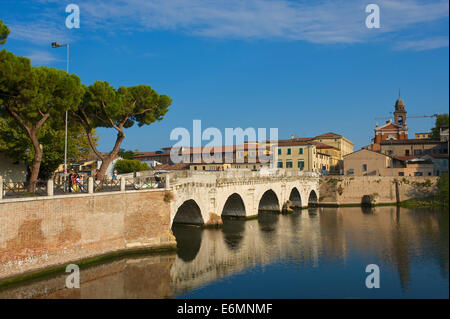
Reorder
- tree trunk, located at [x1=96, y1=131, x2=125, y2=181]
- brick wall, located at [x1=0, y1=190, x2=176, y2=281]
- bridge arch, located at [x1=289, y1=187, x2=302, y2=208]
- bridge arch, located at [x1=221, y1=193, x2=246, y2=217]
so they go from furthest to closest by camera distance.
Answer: bridge arch, located at [x1=289, y1=187, x2=302, y2=208], bridge arch, located at [x1=221, y1=193, x2=246, y2=217], tree trunk, located at [x1=96, y1=131, x2=125, y2=181], brick wall, located at [x1=0, y1=190, x2=176, y2=281]

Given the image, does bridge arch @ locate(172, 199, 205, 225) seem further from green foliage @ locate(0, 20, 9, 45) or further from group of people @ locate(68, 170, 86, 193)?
green foliage @ locate(0, 20, 9, 45)

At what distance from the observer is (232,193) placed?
42719 millimetres

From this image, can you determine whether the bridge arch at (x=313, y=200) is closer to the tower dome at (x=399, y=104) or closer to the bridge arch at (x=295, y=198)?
the bridge arch at (x=295, y=198)

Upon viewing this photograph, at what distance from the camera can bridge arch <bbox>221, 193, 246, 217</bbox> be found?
151 feet

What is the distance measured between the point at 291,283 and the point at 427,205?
4490 cm

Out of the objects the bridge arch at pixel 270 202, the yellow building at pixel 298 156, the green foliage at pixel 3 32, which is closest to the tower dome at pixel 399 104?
the yellow building at pixel 298 156

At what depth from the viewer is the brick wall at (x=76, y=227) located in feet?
68.9

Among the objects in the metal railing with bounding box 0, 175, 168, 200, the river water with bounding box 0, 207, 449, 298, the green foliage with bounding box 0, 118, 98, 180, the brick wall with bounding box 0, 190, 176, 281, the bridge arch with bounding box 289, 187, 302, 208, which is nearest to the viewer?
the brick wall with bounding box 0, 190, 176, 281

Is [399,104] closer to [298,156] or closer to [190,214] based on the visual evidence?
[298,156]

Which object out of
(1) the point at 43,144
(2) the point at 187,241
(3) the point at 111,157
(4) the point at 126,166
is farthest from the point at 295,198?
(1) the point at 43,144

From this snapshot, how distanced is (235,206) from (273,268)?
68.1 feet

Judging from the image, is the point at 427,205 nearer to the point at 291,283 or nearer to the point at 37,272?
the point at 291,283

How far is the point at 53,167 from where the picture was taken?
4441 cm

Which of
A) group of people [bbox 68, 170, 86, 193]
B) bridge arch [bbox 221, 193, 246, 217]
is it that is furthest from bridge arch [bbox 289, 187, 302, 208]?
group of people [bbox 68, 170, 86, 193]
